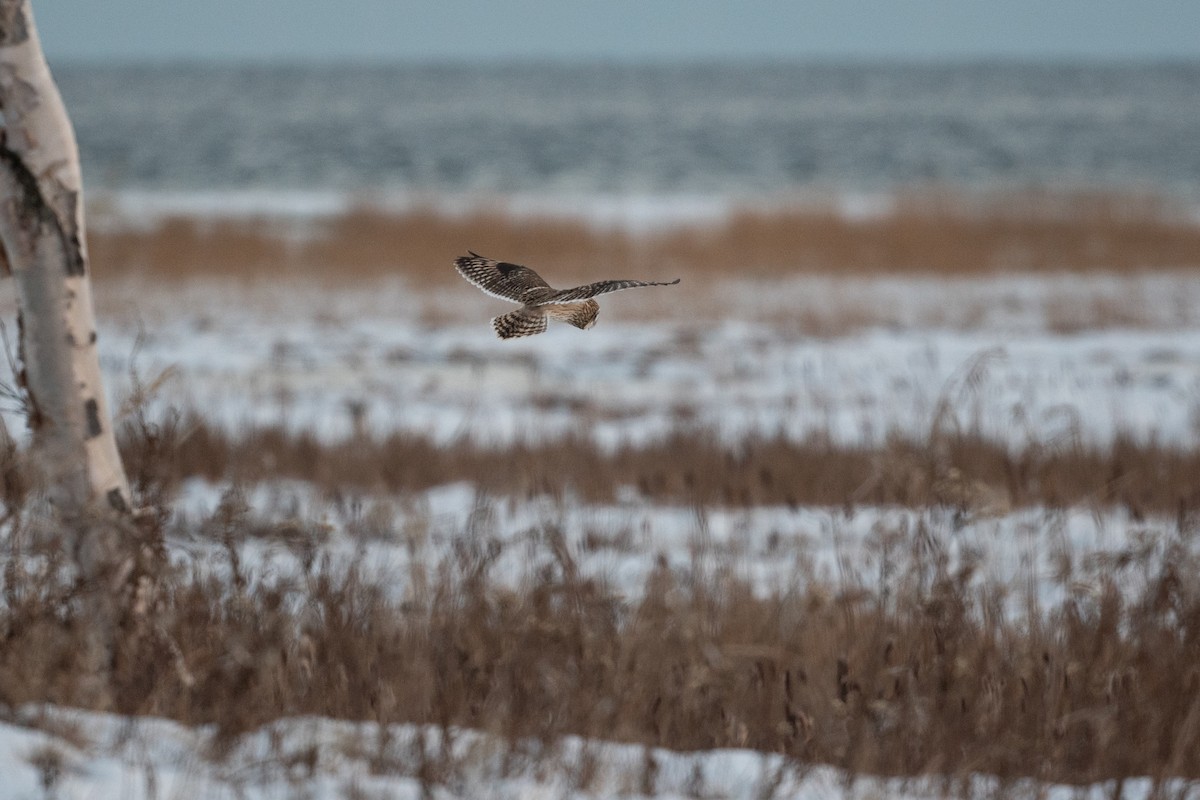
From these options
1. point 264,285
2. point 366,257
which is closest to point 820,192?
point 366,257

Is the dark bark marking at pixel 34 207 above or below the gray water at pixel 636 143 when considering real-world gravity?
above

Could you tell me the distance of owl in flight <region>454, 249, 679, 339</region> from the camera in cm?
140

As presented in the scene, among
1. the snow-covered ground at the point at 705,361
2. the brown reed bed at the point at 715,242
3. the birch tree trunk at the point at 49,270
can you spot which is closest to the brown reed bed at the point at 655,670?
the birch tree trunk at the point at 49,270

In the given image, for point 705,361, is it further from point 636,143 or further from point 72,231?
point 636,143

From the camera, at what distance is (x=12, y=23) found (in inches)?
120

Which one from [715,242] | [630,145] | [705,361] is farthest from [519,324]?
[630,145]

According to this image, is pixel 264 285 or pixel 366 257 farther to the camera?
pixel 366 257

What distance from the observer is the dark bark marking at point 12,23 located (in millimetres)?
3025

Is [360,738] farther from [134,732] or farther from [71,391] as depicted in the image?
[71,391]

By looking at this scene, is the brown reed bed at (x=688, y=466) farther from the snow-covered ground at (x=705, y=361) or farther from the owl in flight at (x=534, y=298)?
the owl in flight at (x=534, y=298)

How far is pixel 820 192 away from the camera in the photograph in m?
20.4

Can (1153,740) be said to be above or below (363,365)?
above

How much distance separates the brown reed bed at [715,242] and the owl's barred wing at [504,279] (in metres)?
12.9

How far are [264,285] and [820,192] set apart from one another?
988cm
